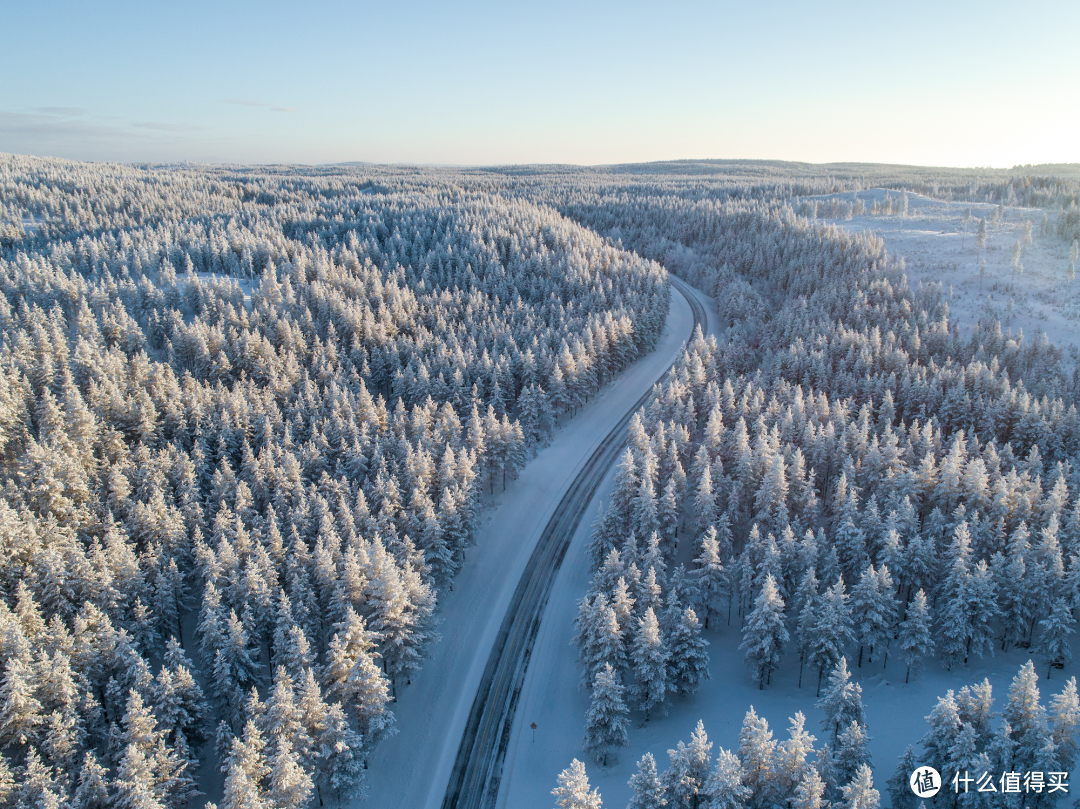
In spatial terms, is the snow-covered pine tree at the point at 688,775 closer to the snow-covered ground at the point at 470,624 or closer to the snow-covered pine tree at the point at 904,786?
the snow-covered pine tree at the point at 904,786

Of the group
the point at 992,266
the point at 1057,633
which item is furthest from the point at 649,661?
the point at 992,266

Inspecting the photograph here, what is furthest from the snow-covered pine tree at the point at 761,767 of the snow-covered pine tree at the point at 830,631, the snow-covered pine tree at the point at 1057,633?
the snow-covered pine tree at the point at 1057,633

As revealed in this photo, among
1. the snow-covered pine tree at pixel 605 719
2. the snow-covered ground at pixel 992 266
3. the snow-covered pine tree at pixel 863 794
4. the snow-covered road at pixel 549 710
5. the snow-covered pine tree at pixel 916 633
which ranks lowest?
the snow-covered road at pixel 549 710

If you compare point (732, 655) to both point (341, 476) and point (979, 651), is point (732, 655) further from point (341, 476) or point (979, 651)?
point (341, 476)

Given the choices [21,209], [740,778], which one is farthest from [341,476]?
[21,209]

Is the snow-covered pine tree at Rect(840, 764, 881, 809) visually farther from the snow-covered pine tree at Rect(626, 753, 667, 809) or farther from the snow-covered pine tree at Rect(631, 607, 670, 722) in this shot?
the snow-covered pine tree at Rect(631, 607, 670, 722)

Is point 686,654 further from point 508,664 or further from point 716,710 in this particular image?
point 508,664
